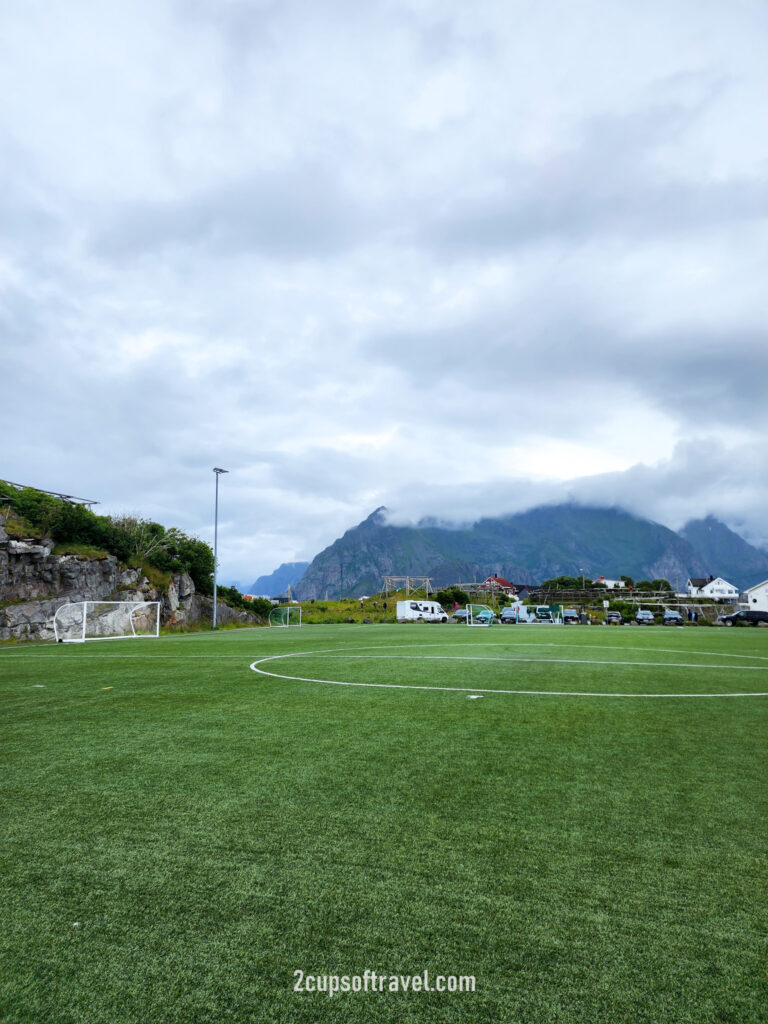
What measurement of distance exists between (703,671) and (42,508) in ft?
116

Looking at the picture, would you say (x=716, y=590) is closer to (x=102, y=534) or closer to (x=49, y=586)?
(x=102, y=534)

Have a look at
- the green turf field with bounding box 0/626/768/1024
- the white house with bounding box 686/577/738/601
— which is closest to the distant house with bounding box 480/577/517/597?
the white house with bounding box 686/577/738/601

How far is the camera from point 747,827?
11.6ft

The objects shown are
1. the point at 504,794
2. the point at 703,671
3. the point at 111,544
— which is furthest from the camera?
the point at 111,544

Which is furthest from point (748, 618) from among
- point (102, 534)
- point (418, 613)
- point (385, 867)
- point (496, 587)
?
point (496, 587)

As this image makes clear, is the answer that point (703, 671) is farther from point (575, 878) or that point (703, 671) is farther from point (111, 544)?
point (111, 544)

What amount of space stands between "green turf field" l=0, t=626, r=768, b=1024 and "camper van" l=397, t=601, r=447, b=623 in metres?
45.2

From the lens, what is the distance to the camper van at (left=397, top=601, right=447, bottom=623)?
168 feet

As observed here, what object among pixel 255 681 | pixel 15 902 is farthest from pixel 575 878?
pixel 255 681

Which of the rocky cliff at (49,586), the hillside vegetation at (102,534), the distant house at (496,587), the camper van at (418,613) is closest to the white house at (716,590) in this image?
the distant house at (496,587)

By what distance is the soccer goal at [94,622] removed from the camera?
72.5 feet

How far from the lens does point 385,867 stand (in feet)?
9.88

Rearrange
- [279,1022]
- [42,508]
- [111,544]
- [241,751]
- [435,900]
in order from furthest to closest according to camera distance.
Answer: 1. [111,544]
2. [42,508]
3. [241,751]
4. [435,900]
5. [279,1022]

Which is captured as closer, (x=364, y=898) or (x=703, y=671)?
(x=364, y=898)
